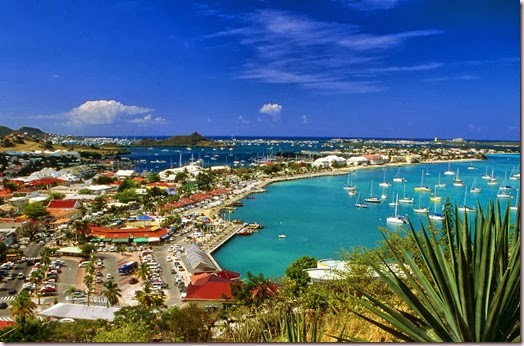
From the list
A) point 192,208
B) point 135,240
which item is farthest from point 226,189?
point 135,240

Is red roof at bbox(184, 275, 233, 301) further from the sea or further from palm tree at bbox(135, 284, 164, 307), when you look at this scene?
the sea

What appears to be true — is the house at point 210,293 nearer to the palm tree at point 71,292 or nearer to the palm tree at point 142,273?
the palm tree at point 142,273

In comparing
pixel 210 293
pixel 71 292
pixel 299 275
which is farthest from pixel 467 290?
pixel 71 292

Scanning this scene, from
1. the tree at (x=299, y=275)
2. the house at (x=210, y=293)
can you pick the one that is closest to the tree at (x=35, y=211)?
the house at (x=210, y=293)

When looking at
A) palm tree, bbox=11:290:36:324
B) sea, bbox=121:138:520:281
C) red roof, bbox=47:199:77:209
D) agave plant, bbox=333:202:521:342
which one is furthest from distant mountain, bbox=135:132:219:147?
agave plant, bbox=333:202:521:342

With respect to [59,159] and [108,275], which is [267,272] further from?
[59,159]

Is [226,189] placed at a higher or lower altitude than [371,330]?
lower
